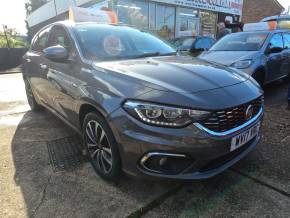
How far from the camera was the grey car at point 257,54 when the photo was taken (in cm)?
557

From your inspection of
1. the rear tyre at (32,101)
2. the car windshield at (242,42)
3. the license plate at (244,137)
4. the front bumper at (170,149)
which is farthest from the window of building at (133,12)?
the front bumper at (170,149)

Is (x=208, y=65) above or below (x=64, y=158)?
above

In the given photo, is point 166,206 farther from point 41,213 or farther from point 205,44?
point 205,44

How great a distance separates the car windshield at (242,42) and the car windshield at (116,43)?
9.57 feet

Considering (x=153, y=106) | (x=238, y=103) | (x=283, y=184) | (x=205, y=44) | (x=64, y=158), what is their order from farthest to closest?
(x=205, y=44) < (x=64, y=158) < (x=283, y=184) < (x=238, y=103) < (x=153, y=106)

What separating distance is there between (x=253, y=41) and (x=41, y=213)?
5523mm

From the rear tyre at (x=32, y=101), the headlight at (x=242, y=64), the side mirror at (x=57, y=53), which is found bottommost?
the rear tyre at (x=32, y=101)

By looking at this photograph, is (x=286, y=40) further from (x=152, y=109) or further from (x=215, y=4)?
(x=215, y=4)

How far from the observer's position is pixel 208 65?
3047mm

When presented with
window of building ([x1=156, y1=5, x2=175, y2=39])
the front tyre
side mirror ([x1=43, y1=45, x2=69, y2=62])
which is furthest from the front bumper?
window of building ([x1=156, y1=5, x2=175, y2=39])

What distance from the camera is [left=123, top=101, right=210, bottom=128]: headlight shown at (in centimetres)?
215

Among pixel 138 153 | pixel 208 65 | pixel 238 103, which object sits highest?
pixel 208 65

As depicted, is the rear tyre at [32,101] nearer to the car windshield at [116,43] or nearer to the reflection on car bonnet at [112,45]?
the car windshield at [116,43]

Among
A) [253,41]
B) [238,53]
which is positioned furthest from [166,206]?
[253,41]
